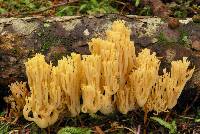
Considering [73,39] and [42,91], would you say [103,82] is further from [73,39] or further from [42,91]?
[73,39]

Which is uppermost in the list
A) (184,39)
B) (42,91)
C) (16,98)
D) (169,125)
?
(184,39)

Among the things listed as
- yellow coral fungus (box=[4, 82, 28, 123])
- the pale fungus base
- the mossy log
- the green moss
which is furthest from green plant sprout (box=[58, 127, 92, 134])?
the green moss

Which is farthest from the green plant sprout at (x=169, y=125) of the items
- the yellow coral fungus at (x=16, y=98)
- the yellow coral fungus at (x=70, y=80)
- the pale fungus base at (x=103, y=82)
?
the yellow coral fungus at (x=16, y=98)

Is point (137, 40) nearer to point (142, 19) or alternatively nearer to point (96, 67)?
point (142, 19)

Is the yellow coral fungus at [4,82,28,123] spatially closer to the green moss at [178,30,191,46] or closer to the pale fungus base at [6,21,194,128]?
the pale fungus base at [6,21,194,128]

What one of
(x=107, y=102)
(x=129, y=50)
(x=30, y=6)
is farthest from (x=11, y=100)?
(x=30, y=6)

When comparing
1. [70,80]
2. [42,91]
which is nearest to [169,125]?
[70,80]
